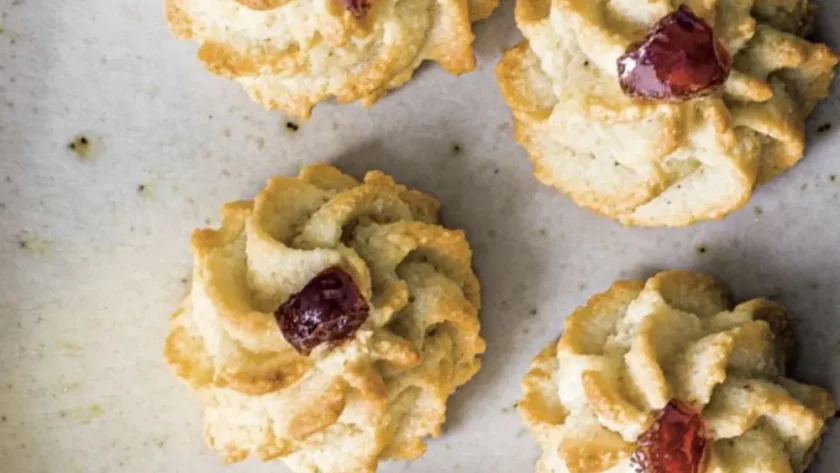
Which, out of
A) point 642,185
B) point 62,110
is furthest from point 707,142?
point 62,110

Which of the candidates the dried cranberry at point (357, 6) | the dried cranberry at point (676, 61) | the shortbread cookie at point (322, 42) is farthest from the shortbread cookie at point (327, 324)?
the dried cranberry at point (676, 61)

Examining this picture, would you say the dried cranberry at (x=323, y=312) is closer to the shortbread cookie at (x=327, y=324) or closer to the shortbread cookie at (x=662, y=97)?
the shortbread cookie at (x=327, y=324)

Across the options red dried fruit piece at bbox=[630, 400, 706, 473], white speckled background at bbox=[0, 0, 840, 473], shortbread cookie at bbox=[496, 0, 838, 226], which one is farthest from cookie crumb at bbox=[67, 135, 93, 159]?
red dried fruit piece at bbox=[630, 400, 706, 473]

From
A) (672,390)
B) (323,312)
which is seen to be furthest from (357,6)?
(672,390)

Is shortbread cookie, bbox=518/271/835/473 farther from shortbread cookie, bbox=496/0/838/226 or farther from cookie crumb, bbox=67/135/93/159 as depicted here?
cookie crumb, bbox=67/135/93/159

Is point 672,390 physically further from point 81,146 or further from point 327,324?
point 81,146

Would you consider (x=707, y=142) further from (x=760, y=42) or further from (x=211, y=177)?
(x=211, y=177)
